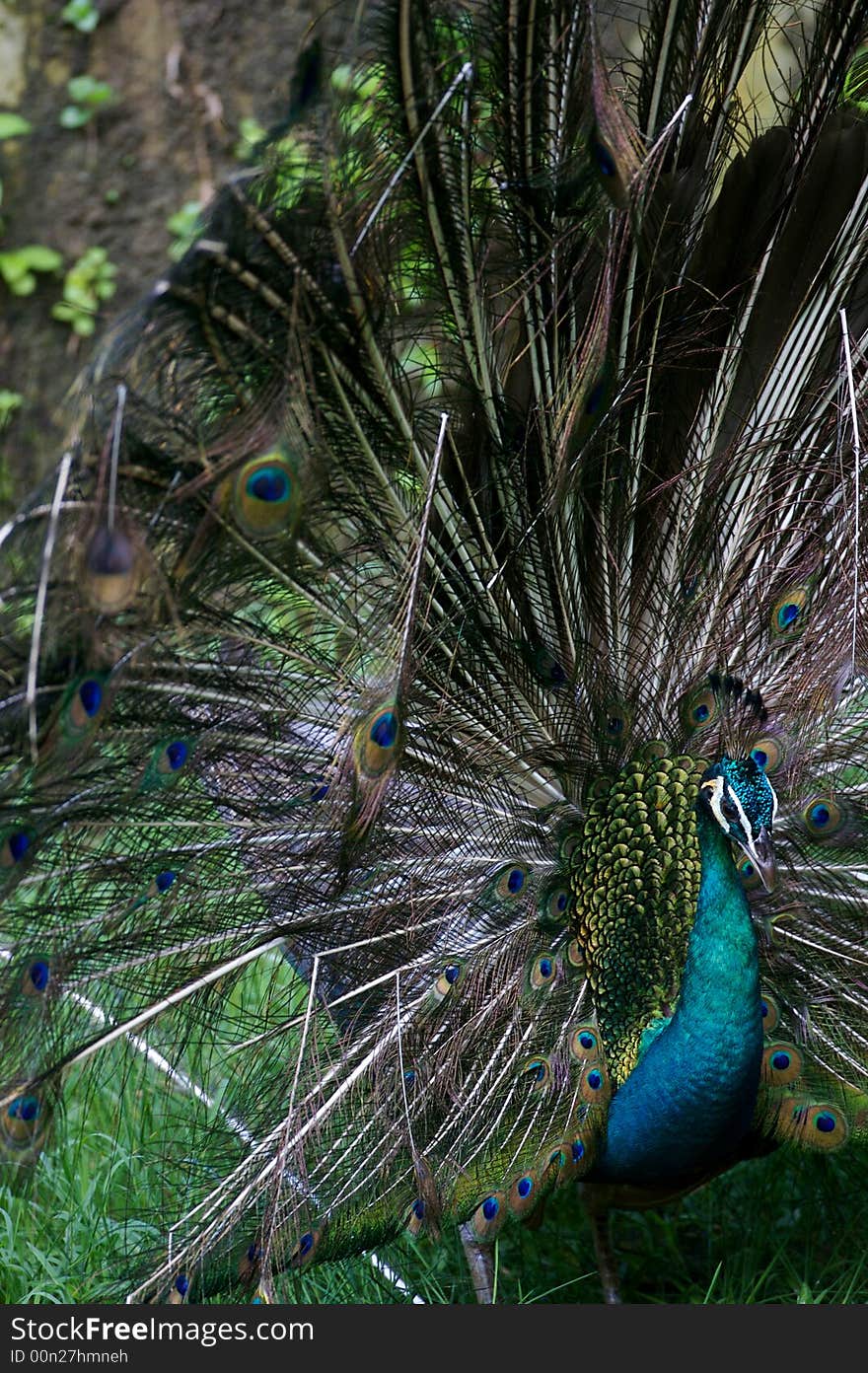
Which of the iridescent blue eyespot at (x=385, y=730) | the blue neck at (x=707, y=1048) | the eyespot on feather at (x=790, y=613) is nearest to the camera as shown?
the iridescent blue eyespot at (x=385, y=730)

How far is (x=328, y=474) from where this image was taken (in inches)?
94.1

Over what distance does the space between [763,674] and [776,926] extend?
534 mm

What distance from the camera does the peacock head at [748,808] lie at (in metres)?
2.45

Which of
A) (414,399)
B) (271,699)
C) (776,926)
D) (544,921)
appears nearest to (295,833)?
(271,699)

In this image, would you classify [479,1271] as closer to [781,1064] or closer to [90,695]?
[781,1064]

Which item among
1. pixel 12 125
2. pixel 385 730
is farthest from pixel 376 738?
pixel 12 125

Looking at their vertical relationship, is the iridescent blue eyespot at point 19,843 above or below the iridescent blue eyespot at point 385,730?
below

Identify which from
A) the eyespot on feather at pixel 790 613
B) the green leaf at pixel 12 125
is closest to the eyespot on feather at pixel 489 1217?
the eyespot on feather at pixel 790 613

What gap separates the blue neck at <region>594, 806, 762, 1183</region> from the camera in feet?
8.66

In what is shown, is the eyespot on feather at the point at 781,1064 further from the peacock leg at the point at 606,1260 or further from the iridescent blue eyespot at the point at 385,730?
the iridescent blue eyespot at the point at 385,730

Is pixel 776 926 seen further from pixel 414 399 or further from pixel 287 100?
pixel 287 100

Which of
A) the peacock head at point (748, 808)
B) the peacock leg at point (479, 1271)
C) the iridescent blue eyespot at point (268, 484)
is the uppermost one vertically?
the iridescent blue eyespot at point (268, 484)

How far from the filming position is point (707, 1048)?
8.74 ft

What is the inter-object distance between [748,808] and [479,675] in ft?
1.94
